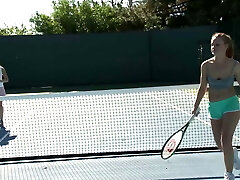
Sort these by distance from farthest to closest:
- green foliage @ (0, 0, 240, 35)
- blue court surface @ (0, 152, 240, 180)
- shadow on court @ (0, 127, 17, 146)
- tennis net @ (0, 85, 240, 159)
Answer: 1. green foliage @ (0, 0, 240, 35)
2. shadow on court @ (0, 127, 17, 146)
3. tennis net @ (0, 85, 240, 159)
4. blue court surface @ (0, 152, 240, 180)

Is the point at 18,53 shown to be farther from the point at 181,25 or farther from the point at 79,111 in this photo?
the point at 79,111

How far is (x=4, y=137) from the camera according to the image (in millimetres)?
8656

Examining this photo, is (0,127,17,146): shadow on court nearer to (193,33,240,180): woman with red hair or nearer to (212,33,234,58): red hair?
(193,33,240,180): woman with red hair

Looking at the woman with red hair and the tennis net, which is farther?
the tennis net

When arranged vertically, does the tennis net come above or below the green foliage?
below

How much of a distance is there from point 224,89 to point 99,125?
4.98 metres

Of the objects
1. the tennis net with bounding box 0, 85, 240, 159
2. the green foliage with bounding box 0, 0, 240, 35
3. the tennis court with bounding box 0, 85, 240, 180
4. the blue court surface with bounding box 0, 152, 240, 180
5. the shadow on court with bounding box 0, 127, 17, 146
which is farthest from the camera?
the green foliage with bounding box 0, 0, 240, 35

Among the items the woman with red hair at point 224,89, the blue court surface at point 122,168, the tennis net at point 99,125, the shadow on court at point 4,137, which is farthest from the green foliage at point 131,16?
the woman with red hair at point 224,89

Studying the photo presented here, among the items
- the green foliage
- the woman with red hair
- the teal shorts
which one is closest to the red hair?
the woman with red hair

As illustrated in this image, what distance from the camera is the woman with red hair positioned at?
4.61 metres

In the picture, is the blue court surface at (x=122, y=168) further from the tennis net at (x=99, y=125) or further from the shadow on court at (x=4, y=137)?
the shadow on court at (x=4, y=137)

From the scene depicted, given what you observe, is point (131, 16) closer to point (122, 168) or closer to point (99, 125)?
point (99, 125)

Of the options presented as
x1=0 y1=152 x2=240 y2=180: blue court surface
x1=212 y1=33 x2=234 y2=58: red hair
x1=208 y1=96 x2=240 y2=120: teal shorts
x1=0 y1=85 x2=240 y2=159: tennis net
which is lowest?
x1=0 y1=85 x2=240 y2=159: tennis net

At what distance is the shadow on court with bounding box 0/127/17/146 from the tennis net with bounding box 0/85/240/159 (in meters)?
0.11
